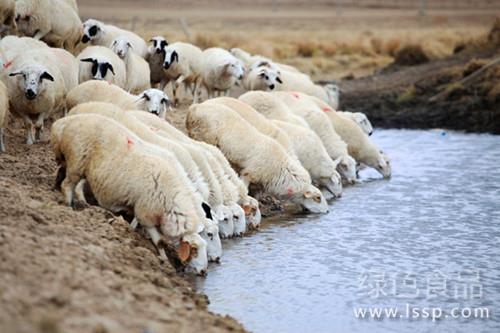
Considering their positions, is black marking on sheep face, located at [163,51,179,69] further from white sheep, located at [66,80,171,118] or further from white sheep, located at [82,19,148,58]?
white sheep, located at [66,80,171,118]

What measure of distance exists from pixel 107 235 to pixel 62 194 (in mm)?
1037

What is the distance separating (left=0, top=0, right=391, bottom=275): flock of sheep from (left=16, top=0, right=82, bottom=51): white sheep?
16 mm

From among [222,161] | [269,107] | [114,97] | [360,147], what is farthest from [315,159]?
[114,97]

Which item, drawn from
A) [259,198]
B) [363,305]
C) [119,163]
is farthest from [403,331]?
[259,198]

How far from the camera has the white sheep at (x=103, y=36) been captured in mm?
15242

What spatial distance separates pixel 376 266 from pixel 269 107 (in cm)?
496

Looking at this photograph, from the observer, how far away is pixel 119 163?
884cm

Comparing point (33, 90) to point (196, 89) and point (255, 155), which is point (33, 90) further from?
point (196, 89)

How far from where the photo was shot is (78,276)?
6395mm

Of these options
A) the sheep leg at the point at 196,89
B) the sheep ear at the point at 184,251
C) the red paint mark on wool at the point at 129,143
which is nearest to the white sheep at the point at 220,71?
the sheep leg at the point at 196,89

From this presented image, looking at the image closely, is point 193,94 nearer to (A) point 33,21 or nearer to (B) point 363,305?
(A) point 33,21

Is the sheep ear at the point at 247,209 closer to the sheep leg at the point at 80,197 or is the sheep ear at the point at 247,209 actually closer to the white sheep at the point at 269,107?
the sheep leg at the point at 80,197

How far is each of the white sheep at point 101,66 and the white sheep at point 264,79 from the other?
315 cm

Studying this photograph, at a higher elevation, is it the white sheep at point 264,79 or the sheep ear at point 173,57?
the sheep ear at point 173,57
